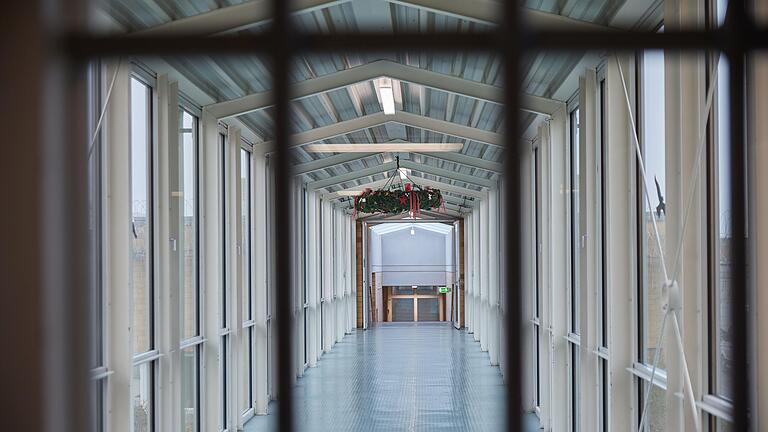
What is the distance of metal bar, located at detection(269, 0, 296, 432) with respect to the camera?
152 centimetres

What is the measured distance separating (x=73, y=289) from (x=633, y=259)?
443 cm

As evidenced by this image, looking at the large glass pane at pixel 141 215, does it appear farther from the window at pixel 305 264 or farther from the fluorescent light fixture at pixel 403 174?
the fluorescent light fixture at pixel 403 174

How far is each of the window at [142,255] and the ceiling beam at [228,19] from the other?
18.4 inches

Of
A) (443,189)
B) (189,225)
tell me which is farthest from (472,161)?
(189,225)

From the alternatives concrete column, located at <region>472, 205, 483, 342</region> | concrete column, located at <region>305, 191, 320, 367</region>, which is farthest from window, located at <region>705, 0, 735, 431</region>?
concrete column, located at <region>472, 205, 483, 342</region>

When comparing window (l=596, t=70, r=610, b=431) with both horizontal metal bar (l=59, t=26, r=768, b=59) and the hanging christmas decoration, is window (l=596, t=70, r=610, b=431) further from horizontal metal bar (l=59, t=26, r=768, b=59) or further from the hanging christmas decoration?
the hanging christmas decoration

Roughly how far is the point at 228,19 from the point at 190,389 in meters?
3.23

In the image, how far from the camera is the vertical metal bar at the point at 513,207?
5.00 feet

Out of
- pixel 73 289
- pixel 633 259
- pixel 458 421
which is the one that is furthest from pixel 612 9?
pixel 458 421

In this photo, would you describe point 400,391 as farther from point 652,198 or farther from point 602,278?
point 652,198

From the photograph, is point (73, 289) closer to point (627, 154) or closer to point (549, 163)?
point (627, 154)

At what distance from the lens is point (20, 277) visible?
160cm

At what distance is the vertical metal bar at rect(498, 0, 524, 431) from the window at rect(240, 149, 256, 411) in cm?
796

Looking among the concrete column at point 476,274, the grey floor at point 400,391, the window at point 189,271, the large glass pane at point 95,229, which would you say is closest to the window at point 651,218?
the grey floor at point 400,391
